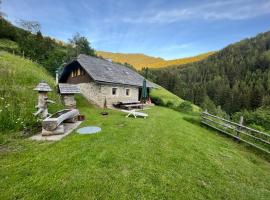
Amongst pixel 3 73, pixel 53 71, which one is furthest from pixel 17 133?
pixel 53 71

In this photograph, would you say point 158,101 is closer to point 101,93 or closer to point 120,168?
point 101,93

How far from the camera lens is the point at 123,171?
4352mm

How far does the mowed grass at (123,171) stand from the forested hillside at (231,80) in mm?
9939

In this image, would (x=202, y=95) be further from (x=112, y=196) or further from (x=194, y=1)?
(x=112, y=196)

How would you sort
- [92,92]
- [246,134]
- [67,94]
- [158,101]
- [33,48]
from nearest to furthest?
[246,134] < [67,94] < [92,92] < [158,101] < [33,48]

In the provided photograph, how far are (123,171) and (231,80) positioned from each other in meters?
120

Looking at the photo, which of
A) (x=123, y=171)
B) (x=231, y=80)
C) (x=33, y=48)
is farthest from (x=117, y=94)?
(x=231, y=80)

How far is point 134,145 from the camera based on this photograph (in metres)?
6.21

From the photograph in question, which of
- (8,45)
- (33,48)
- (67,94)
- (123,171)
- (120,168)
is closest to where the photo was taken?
(123,171)

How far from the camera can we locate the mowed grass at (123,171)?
139 inches

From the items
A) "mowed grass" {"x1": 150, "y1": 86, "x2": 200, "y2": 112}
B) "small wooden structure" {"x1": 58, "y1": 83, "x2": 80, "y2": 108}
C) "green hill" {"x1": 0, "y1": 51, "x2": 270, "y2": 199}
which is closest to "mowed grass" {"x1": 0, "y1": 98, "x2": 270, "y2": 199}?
"green hill" {"x1": 0, "y1": 51, "x2": 270, "y2": 199}

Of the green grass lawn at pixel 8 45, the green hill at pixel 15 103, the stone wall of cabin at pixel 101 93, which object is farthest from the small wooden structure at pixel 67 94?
the green grass lawn at pixel 8 45

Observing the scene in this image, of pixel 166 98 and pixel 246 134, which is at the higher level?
pixel 166 98

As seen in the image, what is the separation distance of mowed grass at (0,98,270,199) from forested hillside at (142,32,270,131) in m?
9.94
